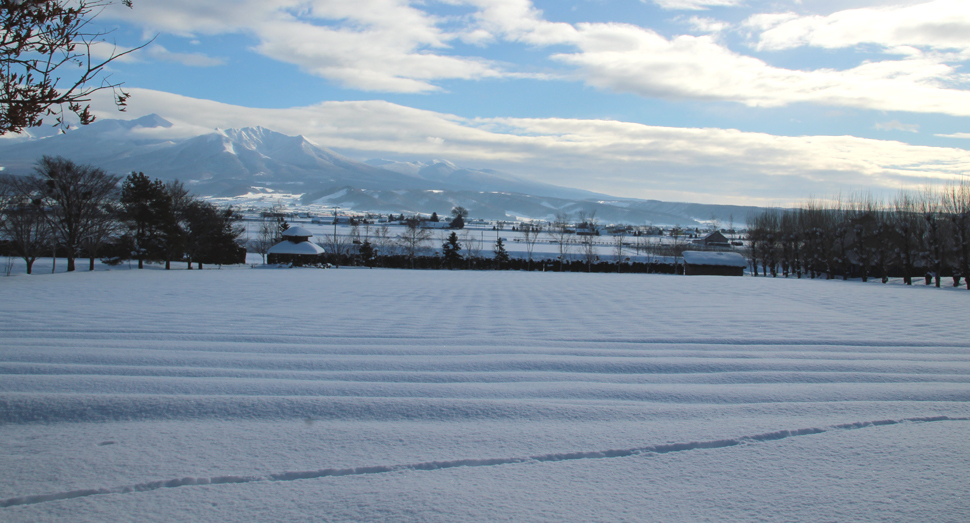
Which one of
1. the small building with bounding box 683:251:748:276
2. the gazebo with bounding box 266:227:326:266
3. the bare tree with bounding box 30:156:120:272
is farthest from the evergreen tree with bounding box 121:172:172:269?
the small building with bounding box 683:251:748:276

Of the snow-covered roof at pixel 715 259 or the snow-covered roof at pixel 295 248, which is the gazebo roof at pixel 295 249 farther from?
the snow-covered roof at pixel 715 259

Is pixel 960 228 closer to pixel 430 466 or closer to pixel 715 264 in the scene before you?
pixel 715 264

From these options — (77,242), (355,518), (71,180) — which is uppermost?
(71,180)

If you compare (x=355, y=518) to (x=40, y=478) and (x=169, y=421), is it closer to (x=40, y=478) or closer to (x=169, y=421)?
(x=40, y=478)

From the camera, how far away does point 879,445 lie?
3.65 meters

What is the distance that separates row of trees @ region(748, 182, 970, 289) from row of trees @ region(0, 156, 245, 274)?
165ft

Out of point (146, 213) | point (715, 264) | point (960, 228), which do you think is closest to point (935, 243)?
point (960, 228)

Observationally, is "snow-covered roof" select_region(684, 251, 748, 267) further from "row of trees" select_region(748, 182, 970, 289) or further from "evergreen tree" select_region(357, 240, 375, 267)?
"evergreen tree" select_region(357, 240, 375, 267)

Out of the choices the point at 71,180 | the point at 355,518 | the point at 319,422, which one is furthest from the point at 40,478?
the point at 71,180

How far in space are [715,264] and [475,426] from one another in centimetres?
4813

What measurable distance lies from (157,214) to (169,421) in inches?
1529

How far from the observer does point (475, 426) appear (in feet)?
13.1

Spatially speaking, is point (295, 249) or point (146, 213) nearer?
point (146, 213)

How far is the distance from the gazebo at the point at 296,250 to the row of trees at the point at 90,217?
740cm
